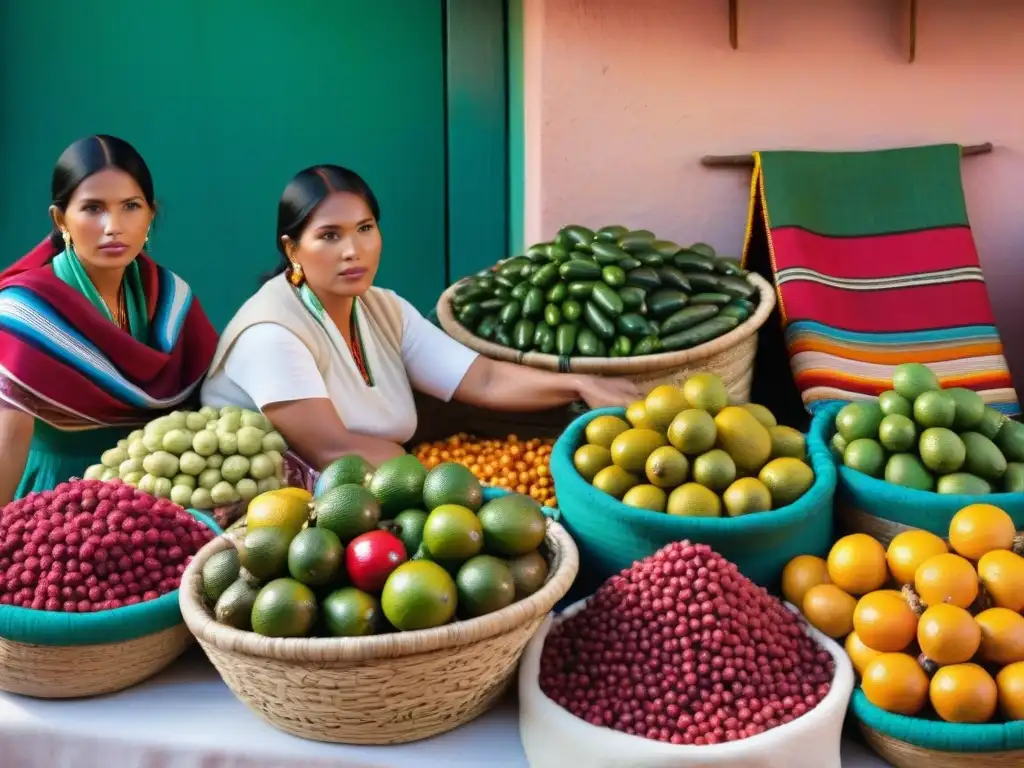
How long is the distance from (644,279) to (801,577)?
1.16m

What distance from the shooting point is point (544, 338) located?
2.79 meters

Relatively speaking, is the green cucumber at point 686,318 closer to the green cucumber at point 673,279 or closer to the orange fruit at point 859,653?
the green cucumber at point 673,279

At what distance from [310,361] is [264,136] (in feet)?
5.90

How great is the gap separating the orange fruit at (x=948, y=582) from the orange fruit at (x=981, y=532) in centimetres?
8

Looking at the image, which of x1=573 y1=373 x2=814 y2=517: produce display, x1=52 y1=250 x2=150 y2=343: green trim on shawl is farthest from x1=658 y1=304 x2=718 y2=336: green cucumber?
x1=52 y1=250 x2=150 y2=343: green trim on shawl

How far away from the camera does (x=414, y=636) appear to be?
4.90 feet

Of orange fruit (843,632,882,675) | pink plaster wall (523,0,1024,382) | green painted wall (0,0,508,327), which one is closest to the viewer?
orange fruit (843,632,882,675)

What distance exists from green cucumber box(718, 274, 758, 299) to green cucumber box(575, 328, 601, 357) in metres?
0.42

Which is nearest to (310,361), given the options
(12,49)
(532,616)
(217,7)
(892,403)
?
(532,616)

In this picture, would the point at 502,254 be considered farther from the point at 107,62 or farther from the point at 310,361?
the point at 107,62

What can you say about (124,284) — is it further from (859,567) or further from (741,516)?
(859,567)

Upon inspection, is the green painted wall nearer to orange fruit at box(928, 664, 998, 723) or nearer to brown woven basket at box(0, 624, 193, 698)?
brown woven basket at box(0, 624, 193, 698)

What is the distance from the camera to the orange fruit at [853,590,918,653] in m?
1.66

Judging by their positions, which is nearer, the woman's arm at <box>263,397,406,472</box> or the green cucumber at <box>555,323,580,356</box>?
the woman's arm at <box>263,397,406,472</box>
